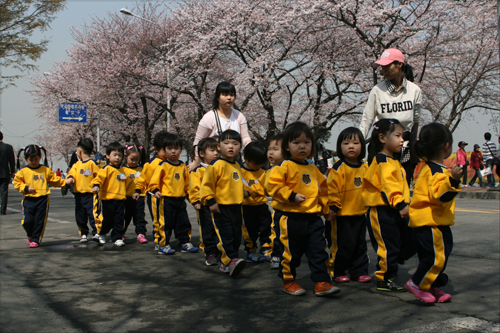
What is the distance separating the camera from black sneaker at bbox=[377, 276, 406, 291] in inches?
155

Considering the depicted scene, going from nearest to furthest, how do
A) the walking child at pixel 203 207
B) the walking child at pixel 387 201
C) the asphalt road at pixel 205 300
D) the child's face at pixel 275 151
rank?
1. the asphalt road at pixel 205 300
2. the walking child at pixel 387 201
3. the child's face at pixel 275 151
4. the walking child at pixel 203 207

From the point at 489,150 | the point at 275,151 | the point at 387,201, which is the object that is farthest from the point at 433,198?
the point at 489,150

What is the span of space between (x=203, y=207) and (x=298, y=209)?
2.11 metres

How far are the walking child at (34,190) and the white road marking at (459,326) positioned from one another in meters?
5.60

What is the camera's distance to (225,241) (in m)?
4.92

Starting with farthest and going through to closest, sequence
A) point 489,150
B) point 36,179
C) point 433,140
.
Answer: point 489,150, point 36,179, point 433,140

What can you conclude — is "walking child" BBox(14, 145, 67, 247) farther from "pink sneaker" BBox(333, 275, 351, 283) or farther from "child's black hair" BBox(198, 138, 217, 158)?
"pink sneaker" BBox(333, 275, 351, 283)

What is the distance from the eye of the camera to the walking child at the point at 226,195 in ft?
16.0

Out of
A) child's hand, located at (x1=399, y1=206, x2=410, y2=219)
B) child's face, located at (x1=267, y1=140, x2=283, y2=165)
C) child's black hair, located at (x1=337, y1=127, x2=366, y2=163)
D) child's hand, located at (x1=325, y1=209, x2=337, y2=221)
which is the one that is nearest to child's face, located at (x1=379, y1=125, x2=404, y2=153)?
child's black hair, located at (x1=337, y1=127, x2=366, y2=163)

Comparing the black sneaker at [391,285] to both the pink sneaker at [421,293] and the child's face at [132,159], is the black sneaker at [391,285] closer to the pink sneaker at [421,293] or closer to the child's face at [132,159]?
the pink sneaker at [421,293]

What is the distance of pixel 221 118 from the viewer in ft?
19.2

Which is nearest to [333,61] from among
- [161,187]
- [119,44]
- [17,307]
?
[119,44]

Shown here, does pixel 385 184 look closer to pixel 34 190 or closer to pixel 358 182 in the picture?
pixel 358 182

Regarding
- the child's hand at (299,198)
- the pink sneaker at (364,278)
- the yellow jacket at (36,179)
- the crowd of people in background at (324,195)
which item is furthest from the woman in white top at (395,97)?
the yellow jacket at (36,179)
